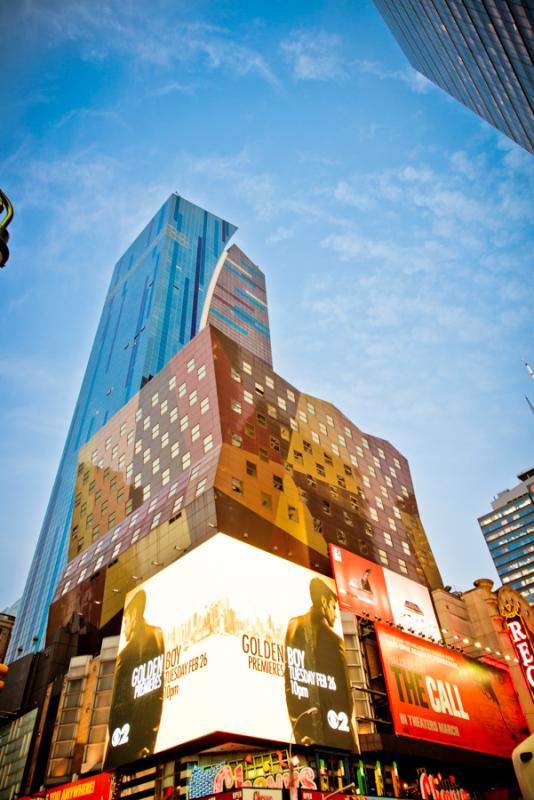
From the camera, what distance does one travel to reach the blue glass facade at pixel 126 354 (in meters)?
158

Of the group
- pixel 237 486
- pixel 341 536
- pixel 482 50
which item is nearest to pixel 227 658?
pixel 237 486

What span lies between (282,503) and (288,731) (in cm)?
2397

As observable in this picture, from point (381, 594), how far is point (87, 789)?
37485mm

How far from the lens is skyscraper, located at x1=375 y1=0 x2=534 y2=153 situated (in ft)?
200

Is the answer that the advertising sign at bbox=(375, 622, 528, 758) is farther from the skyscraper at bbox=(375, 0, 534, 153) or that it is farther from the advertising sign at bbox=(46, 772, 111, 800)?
the skyscraper at bbox=(375, 0, 534, 153)

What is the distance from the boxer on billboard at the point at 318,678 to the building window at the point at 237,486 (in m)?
12.3

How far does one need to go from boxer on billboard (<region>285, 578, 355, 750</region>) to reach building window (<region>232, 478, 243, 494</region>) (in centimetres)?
1229

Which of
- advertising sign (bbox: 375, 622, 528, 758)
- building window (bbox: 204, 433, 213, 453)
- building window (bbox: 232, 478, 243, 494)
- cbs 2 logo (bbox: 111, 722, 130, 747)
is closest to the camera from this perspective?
cbs 2 logo (bbox: 111, 722, 130, 747)

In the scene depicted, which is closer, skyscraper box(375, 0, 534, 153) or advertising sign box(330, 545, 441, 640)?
skyscraper box(375, 0, 534, 153)

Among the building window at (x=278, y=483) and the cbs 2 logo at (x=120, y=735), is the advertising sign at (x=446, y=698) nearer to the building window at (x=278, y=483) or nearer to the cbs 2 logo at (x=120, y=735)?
the building window at (x=278, y=483)

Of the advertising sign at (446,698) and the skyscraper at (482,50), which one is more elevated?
the skyscraper at (482,50)

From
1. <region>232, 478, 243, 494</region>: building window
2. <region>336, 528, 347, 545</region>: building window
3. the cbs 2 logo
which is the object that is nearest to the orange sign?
<region>336, 528, 347, 545</region>: building window

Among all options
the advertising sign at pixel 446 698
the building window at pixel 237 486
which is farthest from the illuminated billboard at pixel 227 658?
the building window at pixel 237 486

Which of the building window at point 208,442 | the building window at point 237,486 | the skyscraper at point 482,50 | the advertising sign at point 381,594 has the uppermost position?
the skyscraper at point 482,50
